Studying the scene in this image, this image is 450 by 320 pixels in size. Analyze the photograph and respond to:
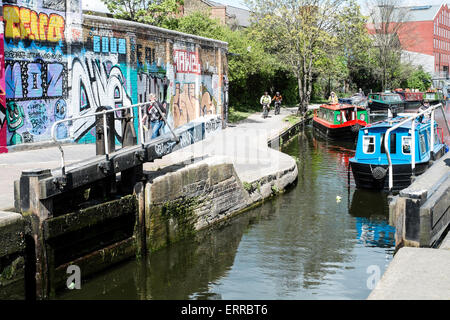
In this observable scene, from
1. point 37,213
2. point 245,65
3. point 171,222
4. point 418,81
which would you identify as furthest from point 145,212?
point 418,81

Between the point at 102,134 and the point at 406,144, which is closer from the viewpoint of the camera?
the point at 102,134

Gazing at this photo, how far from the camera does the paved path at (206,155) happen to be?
1123cm

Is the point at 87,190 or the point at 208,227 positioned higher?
the point at 87,190

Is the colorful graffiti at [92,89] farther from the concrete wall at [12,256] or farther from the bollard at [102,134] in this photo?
the concrete wall at [12,256]

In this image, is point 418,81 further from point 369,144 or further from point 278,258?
point 278,258

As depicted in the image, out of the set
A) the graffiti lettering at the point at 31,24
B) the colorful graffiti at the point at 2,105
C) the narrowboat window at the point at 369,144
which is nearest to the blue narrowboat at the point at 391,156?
the narrowboat window at the point at 369,144

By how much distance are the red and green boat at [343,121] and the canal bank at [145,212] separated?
1176 cm

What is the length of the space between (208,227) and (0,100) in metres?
5.80

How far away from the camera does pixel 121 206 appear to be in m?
9.59

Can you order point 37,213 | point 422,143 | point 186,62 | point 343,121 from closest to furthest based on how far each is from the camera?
1. point 37,213
2. point 422,143
3. point 186,62
4. point 343,121

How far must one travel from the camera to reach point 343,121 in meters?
27.0

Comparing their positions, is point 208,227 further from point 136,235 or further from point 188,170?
point 136,235

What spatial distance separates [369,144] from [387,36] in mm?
40040
